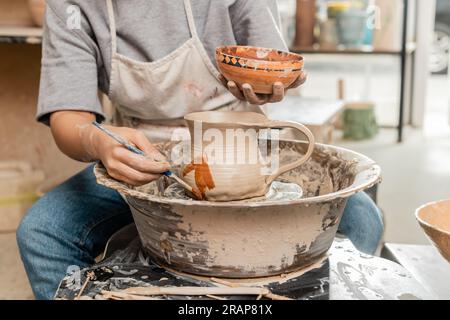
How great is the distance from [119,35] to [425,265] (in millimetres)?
882

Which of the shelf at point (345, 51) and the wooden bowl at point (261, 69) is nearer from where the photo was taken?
the wooden bowl at point (261, 69)

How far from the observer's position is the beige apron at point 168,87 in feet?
4.60

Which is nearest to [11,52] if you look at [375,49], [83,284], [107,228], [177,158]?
[107,228]

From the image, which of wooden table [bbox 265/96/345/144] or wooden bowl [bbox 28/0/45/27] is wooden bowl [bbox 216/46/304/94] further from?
wooden bowl [bbox 28/0/45/27]

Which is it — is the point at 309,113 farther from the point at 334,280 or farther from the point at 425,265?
the point at 334,280

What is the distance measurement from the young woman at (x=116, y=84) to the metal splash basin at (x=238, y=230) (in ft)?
0.96

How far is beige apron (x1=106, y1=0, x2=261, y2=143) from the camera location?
1.40 metres

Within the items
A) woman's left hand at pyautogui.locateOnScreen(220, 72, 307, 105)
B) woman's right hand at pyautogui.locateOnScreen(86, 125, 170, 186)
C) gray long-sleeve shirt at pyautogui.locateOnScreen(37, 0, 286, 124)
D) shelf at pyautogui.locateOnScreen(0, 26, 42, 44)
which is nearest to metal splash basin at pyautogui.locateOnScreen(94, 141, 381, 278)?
woman's right hand at pyautogui.locateOnScreen(86, 125, 170, 186)

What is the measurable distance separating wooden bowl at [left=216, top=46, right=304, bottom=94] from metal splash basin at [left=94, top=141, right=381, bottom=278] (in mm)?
238

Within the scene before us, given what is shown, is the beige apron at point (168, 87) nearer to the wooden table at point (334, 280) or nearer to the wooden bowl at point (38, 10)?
the wooden table at point (334, 280)

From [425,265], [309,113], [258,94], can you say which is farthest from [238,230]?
[309,113]

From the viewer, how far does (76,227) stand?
1.32 m

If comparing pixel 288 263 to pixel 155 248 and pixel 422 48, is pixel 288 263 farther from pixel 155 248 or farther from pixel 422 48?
pixel 422 48

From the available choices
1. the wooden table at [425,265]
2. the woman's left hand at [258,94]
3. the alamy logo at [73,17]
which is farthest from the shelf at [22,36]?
the wooden table at [425,265]
